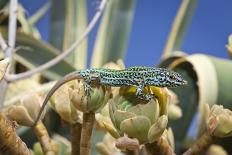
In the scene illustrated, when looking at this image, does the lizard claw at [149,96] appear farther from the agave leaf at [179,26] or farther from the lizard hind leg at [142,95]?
the agave leaf at [179,26]

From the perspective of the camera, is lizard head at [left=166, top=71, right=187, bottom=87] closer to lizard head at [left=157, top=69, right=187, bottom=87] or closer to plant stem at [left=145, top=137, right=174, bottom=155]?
lizard head at [left=157, top=69, right=187, bottom=87]

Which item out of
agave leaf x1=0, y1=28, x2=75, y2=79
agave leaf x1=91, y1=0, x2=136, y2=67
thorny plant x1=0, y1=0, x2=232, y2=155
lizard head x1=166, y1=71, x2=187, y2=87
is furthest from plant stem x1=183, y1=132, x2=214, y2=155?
agave leaf x1=91, y1=0, x2=136, y2=67

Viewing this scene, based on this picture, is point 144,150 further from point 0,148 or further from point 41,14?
point 41,14

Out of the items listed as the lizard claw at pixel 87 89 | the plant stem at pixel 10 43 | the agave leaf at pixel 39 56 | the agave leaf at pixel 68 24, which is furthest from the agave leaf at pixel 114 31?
the lizard claw at pixel 87 89

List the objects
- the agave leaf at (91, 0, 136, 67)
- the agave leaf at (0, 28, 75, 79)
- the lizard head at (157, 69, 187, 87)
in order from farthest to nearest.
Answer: the agave leaf at (91, 0, 136, 67) → the agave leaf at (0, 28, 75, 79) → the lizard head at (157, 69, 187, 87)

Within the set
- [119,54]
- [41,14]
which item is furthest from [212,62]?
[41,14]

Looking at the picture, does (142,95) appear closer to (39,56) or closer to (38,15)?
(39,56)
